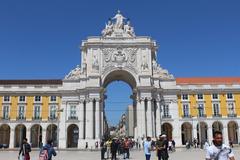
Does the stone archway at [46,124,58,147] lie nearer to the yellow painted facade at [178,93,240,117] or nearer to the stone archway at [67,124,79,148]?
the stone archway at [67,124,79,148]

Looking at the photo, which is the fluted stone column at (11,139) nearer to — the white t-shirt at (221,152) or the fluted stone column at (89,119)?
the fluted stone column at (89,119)

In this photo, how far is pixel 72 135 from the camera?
245 feet

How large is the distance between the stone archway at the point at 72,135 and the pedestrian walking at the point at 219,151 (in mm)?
62628

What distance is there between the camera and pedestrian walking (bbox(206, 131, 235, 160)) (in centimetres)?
812

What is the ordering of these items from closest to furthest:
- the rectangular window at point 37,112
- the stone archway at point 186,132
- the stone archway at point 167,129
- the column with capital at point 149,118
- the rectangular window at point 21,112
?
the column with capital at point 149,118, the rectangular window at point 21,112, the rectangular window at point 37,112, the stone archway at point 167,129, the stone archway at point 186,132

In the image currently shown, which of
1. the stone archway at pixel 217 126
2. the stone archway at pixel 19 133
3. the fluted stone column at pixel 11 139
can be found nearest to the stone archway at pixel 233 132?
the stone archway at pixel 217 126

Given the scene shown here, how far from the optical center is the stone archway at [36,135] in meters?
70.9

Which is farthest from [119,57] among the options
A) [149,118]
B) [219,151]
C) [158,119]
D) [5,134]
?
[219,151]

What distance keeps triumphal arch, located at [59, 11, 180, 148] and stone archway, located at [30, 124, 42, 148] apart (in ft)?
20.1

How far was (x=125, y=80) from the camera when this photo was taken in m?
73.8

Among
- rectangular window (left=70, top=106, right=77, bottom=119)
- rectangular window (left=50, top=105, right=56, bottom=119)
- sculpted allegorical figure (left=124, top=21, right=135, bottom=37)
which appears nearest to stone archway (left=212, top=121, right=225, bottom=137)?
sculpted allegorical figure (left=124, top=21, right=135, bottom=37)

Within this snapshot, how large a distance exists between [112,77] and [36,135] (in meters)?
19.4

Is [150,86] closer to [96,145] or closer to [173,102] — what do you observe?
[173,102]

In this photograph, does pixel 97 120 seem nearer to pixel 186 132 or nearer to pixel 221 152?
pixel 186 132
